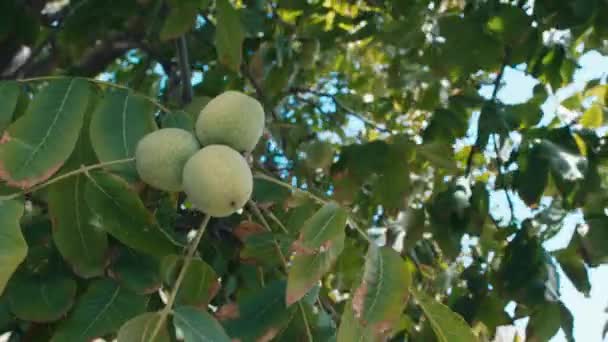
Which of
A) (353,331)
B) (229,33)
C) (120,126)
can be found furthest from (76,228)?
(229,33)

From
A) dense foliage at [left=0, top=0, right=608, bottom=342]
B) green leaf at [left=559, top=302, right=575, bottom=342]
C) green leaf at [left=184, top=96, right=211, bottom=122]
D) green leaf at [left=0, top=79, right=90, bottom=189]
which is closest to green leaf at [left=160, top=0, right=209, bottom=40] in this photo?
dense foliage at [left=0, top=0, right=608, bottom=342]

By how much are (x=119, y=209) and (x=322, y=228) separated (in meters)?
0.47

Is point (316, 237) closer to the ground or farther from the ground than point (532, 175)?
farther from the ground

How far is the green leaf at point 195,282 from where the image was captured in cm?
149

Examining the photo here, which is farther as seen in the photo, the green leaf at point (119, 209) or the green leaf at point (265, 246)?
the green leaf at point (265, 246)

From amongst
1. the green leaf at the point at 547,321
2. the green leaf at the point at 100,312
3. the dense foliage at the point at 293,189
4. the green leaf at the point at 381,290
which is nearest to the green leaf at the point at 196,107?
the dense foliage at the point at 293,189

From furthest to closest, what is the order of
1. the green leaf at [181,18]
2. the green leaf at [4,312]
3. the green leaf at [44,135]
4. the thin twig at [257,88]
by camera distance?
the thin twig at [257,88] < the green leaf at [181,18] < the green leaf at [4,312] < the green leaf at [44,135]

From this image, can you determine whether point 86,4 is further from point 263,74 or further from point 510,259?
point 510,259

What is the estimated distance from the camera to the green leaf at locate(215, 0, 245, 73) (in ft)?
6.89

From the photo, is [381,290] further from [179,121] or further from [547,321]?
[547,321]

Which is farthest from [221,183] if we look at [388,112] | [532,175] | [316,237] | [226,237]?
[388,112]

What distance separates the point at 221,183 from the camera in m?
1.28

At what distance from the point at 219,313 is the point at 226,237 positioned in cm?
82

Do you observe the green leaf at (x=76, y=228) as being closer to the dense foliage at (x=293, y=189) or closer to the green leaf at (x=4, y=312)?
the dense foliage at (x=293, y=189)
